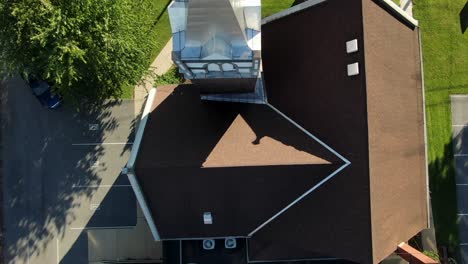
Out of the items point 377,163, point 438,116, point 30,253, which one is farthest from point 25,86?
point 438,116

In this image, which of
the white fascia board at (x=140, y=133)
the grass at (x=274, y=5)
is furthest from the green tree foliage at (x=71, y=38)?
the grass at (x=274, y=5)

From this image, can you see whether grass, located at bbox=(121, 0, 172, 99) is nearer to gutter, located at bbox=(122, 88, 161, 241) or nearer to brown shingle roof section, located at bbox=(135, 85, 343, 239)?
gutter, located at bbox=(122, 88, 161, 241)

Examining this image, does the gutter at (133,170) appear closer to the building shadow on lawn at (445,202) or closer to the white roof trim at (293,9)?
the white roof trim at (293,9)

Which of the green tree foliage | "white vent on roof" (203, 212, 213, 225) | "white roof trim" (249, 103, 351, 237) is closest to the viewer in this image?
"white roof trim" (249, 103, 351, 237)

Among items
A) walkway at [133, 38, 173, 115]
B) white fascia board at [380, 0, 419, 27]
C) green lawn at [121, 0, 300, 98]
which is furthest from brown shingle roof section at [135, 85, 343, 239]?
white fascia board at [380, 0, 419, 27]

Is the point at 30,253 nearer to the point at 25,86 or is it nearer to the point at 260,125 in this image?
the point at 25,86
